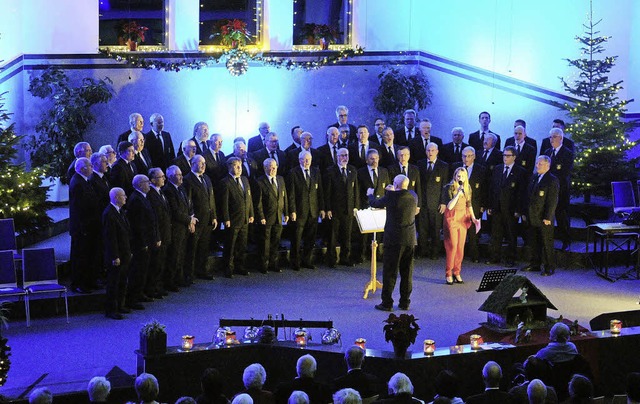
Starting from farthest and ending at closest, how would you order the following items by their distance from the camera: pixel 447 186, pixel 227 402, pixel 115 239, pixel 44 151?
pixel 44 151
pixel 447 186
pixel 115 239
pixel 227 402

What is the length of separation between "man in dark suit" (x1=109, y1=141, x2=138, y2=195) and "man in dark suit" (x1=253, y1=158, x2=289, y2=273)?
1881mm

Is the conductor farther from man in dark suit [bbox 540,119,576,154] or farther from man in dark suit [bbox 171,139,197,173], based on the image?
man in dark suit [bbox 540,119,576,154]

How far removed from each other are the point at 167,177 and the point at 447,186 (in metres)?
3.70

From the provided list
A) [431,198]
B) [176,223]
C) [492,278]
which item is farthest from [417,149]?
[492,278]

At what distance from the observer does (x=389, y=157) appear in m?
15.6

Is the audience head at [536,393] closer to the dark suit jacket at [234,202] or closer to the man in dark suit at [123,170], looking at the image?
the man in dark suit at [123,170]

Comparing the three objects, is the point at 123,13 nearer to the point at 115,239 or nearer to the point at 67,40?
the point at 67,40

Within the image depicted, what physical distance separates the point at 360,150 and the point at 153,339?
6705 millimetres

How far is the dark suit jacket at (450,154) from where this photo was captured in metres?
15.9

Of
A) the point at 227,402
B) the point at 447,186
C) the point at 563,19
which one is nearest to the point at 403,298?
the point at 447,186

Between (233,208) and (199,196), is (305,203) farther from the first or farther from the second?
(199,196)

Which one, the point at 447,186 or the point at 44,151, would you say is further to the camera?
the point at 44,151

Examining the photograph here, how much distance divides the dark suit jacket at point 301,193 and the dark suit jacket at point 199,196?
131 centimetres

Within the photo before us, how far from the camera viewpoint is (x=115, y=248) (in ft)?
39.3
